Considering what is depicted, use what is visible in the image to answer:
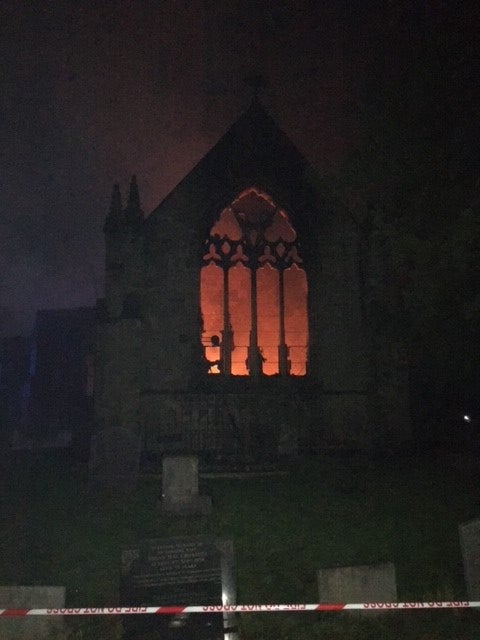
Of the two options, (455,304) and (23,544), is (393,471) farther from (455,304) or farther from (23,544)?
(23,544)

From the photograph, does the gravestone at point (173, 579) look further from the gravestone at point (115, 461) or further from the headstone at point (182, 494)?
the gravestone at point (115, 461)

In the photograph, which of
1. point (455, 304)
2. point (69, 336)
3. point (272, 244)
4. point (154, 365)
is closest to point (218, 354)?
point (154, 365)

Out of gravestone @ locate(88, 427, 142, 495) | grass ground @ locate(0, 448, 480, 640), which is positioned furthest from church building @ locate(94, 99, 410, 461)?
gravestone @ locate(88, 427, 142, 495)

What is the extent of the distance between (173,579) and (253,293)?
11.7m

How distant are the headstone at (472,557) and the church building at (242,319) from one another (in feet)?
26.7

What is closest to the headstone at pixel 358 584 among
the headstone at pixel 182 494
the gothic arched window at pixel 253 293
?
the headstone at pixel 182 494

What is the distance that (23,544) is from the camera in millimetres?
8812

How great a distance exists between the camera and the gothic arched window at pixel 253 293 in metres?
17.2

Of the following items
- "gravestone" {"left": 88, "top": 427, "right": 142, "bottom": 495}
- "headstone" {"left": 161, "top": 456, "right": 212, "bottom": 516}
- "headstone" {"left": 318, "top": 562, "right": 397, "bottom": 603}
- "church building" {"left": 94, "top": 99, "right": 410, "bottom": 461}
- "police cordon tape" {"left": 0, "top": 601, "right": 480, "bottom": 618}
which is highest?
"church building" {"left": 94, "top": 99, "right": 410, "bottom": 461}

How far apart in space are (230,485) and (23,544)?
4.80 metres

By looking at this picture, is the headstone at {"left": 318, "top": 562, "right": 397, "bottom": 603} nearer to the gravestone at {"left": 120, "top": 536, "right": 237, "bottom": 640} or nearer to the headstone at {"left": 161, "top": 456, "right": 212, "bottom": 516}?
the gravestone at {"left": 120, "top": 536, "right": 237, "bottom": 640}

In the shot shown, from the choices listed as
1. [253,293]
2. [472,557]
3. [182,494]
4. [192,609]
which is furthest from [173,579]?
[253,293]

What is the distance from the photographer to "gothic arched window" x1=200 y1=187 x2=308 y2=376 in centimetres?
1722

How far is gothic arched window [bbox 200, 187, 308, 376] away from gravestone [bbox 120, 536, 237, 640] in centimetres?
1075
